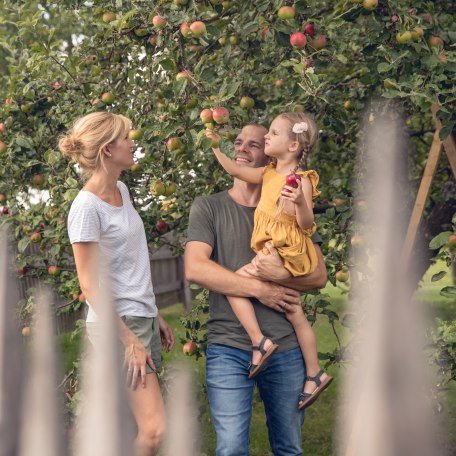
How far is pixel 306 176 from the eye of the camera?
333 centimetres

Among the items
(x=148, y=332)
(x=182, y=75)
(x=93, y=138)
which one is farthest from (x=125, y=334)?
(x=182, y=75)

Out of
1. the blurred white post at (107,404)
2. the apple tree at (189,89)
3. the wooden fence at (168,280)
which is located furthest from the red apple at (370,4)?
the wooden fence at (168,280)

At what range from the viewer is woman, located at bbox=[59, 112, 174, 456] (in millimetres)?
2832

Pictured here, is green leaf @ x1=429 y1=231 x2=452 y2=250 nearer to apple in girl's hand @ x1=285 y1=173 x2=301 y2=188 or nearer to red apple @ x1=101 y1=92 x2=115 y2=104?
apple in girl's hand @ x1=285 y1=173 x2=301 y2=188

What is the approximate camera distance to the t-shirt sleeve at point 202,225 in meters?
3.26

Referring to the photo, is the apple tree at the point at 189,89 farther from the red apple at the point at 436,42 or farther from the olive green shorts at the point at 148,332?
the olive green shorts at the point at 148,332

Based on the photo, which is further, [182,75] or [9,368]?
[182,75]

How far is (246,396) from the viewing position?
3.13 m

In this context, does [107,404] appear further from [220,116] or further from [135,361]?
[220,116]

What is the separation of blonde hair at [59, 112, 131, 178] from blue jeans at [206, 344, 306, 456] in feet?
3.05

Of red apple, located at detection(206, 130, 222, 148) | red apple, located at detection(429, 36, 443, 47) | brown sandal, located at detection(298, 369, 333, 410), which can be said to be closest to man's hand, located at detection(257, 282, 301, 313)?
brown sandal, located at detection(298, 369, 333, 410)

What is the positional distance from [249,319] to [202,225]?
472 mm

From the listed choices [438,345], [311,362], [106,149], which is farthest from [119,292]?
[438,345]

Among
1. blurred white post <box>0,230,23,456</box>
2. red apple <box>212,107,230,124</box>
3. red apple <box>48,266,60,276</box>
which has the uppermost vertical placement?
red apple <box>212,107,230,124</box>
